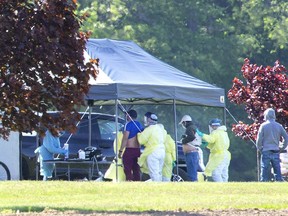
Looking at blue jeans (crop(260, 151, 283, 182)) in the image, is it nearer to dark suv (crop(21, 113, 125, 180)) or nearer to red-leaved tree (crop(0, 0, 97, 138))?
dark suv (crop(21, 113, 125, 180))

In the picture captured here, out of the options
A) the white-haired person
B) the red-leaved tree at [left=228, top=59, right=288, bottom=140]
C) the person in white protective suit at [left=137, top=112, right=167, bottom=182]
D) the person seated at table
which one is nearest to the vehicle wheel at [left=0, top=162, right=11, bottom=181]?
the person seated at table

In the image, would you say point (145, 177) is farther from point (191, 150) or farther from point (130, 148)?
point (130, 148)

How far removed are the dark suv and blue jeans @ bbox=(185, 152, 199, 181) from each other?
1695 millimetres

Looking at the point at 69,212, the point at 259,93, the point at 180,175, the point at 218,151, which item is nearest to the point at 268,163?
the point at 218,151

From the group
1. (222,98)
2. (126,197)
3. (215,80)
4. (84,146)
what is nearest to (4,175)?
(84,146)

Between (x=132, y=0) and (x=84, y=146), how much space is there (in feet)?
74.0

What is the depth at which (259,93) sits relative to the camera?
26.8 m

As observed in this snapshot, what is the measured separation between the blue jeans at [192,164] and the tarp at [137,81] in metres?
1.15

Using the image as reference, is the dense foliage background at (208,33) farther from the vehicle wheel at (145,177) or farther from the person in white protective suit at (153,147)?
the person in white protective suit at (153,147)

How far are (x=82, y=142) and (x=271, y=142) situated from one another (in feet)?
15.0

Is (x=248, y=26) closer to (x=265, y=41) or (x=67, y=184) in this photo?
(x=265, y=41)

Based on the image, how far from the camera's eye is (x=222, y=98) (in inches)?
1011

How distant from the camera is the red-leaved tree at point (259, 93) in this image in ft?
87.1

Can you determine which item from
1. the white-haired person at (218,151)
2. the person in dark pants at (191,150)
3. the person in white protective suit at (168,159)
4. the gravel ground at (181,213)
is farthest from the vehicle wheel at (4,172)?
A: the gravel ground at (181,213)
